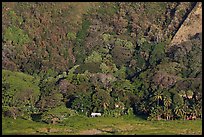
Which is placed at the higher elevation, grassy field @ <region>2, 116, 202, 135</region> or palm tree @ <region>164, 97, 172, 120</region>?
palm tree @ <region>164, 97, 172, 120</region>

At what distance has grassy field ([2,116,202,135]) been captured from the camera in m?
131

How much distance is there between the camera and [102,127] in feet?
461

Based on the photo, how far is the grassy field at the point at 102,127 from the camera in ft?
431

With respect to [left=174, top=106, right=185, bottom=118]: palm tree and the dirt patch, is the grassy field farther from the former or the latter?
[left=174, top=106, right=185, bottom=118]: palm tree

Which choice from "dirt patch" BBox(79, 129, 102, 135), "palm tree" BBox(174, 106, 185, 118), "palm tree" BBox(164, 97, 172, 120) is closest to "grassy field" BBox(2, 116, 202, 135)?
"dirt patch" BBox(79, 129, 102, 135)

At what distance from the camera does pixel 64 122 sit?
145750 mm

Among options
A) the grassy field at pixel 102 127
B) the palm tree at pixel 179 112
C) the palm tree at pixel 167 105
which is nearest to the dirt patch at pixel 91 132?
the grassy field at pixel 102 127

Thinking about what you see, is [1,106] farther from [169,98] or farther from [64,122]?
[169,98]

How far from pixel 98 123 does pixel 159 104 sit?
25330 mm

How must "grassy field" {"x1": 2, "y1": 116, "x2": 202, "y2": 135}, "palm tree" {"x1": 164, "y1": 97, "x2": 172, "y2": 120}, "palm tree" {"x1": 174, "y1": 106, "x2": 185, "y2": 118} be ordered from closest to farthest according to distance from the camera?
"grassy field" {"x1": 2, "y1": 116, "x2": 202, "y2": 135}
"palm tree" {"x1": 174, "y1": 106, "x2": 185, "y2": 118}
"palm tree" {"x1": 164, "y1": 97, "x2": 172, "y2": 120}

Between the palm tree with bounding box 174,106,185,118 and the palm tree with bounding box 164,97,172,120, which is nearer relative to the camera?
the palm tree with bounding box 174,106,185,118

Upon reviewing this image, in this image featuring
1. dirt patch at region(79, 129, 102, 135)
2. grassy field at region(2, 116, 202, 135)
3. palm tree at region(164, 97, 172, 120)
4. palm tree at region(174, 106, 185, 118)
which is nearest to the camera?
grassy field at region(2, 116, 202, 135)

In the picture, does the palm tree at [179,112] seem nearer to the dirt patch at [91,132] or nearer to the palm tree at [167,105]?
the palm tree at [167,105]

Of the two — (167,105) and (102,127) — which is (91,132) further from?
(167,105)
